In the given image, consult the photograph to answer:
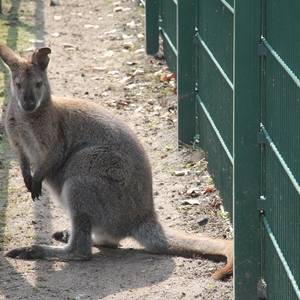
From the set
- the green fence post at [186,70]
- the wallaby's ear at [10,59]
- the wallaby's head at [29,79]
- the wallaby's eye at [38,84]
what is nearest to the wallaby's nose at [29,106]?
the wallaby's head at [29,79]

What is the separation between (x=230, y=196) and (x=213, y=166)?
2.65 feet

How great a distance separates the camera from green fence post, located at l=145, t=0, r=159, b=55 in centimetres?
1127

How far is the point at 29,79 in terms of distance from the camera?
6.52m

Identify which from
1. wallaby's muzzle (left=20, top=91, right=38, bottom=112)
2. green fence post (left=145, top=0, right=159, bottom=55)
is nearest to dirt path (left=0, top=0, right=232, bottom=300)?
green fence post (left=145, top=0, right=159, bottom=55)

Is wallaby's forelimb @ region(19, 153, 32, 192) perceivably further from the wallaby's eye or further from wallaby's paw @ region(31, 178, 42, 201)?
the wallaby's eye

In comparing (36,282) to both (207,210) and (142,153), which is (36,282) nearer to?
(142,153)

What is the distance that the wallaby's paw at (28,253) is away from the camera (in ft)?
20.5

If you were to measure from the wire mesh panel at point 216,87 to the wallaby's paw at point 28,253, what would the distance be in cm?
128

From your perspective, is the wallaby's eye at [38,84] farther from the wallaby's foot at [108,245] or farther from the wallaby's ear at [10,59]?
the wallaby's foot at [108,245]

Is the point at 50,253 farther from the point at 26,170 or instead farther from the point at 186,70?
the point at 186,70

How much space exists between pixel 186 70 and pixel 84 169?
232 cm
